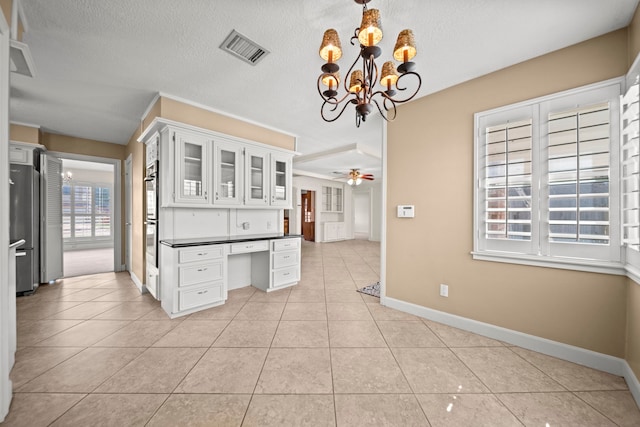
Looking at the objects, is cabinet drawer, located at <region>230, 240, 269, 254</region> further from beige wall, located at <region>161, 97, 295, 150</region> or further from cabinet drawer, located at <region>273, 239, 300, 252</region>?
beige wall, located at <region>161, 97, 295, 150</region>

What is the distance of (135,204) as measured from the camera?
160 inches

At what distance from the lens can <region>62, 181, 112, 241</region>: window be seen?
7238mm

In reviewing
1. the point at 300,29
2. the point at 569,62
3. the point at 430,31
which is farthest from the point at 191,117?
the point at 569,62

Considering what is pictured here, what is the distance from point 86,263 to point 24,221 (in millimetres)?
2504

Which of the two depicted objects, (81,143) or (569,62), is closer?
(569,62)

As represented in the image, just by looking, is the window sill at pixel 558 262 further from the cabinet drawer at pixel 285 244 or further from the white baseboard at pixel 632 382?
the cabinet drawer at pixel 285 244

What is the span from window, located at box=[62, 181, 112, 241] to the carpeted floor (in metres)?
0.81

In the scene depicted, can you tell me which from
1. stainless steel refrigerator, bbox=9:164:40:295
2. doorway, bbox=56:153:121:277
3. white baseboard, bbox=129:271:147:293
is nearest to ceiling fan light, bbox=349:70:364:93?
white baseboard, bbox=129:271:147:293

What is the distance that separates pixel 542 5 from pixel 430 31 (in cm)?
68

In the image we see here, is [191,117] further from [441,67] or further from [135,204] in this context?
[441,67]

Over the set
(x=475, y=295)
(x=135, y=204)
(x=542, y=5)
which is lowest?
(x=475, y=295)

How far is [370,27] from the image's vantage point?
1300 mm

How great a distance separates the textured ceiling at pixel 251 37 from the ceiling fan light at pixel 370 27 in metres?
0.40

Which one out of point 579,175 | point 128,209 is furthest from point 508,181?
point 128,209
